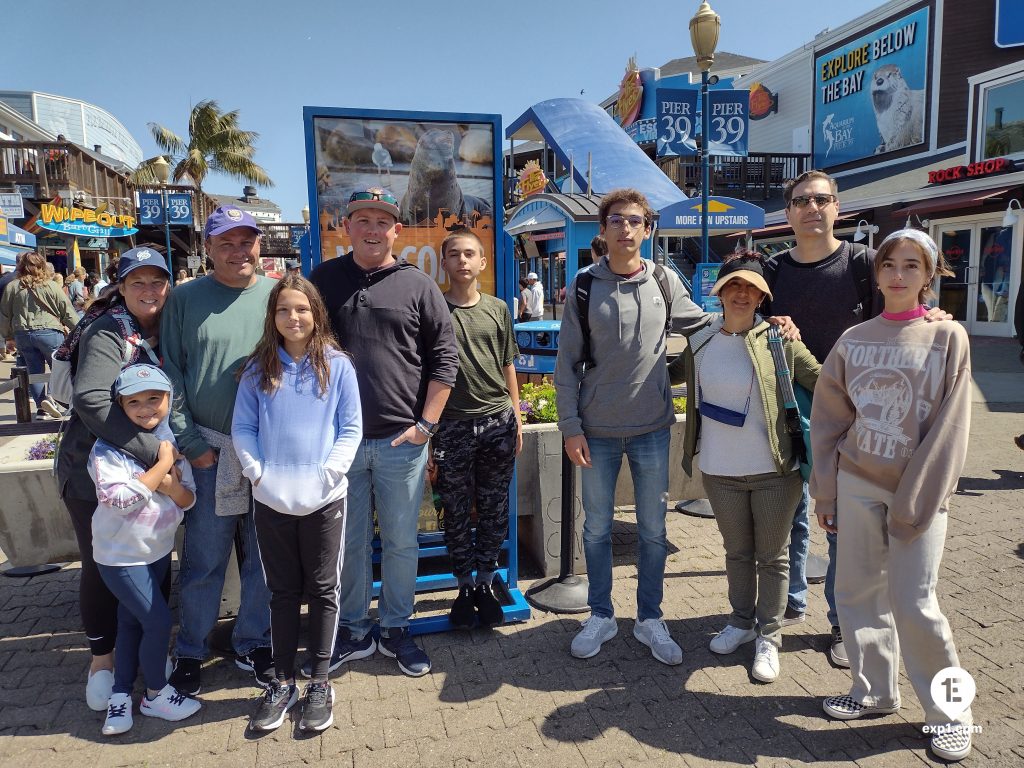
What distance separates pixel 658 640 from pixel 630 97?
81.8 feet

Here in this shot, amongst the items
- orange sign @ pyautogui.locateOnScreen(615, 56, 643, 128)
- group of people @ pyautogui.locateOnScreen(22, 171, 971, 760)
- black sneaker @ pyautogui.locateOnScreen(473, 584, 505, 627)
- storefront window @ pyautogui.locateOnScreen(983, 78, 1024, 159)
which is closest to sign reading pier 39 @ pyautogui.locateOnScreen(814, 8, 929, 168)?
storefront window @ pyautogui.locateOnScreen(983, 78, 1024, 159)

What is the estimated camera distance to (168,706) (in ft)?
8.97

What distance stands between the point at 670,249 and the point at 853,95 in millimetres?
7169

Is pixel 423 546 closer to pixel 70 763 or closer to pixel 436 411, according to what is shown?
pixel 436 411

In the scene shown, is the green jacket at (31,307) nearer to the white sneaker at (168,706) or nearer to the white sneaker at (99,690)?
the white sneaker at (99,690)

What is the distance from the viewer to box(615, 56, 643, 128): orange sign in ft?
78.7

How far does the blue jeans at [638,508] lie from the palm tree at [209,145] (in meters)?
36.6

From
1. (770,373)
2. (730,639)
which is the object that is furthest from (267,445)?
(730,639)

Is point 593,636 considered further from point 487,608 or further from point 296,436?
point 296,436

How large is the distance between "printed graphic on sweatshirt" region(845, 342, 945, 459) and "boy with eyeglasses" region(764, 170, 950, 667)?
0.55 metres

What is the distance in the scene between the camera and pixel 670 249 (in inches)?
938

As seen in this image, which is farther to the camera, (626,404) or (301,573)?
(626,404)

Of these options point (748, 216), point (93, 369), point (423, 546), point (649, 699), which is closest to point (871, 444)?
point (649, 699)

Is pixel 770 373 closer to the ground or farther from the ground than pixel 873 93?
closer to the ground
